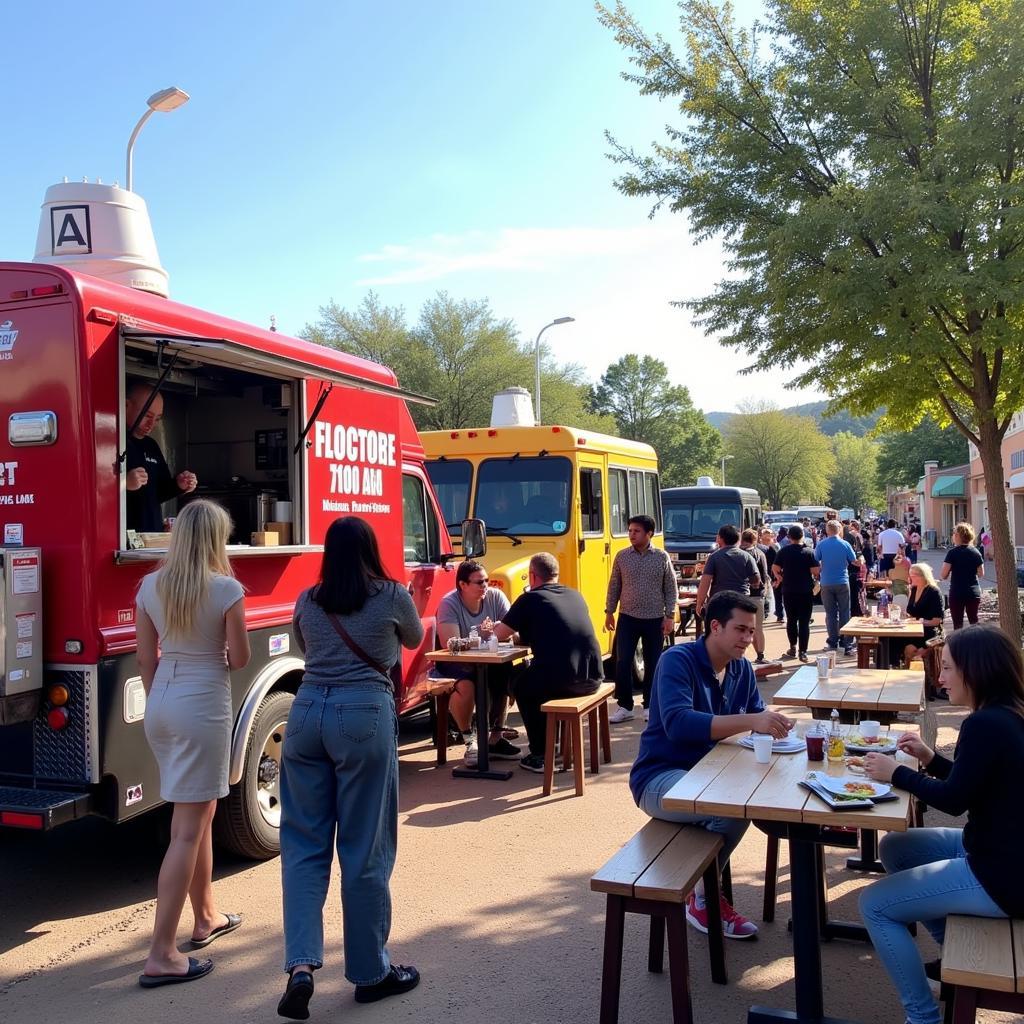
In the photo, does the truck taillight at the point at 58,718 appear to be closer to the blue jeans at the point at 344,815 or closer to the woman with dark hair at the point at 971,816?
the blue jeans at the point at 344,815

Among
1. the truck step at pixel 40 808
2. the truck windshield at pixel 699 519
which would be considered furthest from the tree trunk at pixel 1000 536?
the truck windshield at pixel 699 519

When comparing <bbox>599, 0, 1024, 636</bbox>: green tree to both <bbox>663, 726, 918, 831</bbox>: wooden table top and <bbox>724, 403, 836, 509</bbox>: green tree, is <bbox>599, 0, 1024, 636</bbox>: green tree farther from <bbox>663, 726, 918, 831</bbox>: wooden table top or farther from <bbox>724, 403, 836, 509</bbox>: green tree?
<bbox>724, 403, 836, 509</bbox>: green tree

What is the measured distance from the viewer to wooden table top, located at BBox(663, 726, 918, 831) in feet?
9.98

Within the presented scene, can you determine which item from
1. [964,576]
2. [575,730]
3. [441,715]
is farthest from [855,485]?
[575,730]

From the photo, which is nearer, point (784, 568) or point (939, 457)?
point (784, 568)

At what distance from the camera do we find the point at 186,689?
3.76m

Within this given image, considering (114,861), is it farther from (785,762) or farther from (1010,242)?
(1010,242)

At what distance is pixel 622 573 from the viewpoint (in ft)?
28.3

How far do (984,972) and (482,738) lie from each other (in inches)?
176

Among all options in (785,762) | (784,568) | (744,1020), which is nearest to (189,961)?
(744,1020)

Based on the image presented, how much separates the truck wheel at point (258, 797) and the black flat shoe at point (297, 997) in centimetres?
144

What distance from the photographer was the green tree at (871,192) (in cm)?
807

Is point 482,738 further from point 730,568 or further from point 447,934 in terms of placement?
point 730,568

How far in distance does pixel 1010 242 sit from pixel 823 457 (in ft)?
226
